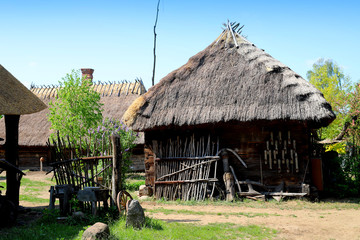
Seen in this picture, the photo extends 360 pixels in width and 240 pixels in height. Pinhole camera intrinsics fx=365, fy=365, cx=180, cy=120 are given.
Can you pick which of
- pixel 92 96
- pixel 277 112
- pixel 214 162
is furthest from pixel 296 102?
pixel 92 96

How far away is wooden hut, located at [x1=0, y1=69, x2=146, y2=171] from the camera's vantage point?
1980 centimetres

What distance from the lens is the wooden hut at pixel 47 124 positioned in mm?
19800

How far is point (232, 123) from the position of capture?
1100 cm

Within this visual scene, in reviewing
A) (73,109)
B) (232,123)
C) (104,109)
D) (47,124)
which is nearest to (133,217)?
(232,123)

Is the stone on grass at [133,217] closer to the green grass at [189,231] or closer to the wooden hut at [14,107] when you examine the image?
the green grass at [189,231]

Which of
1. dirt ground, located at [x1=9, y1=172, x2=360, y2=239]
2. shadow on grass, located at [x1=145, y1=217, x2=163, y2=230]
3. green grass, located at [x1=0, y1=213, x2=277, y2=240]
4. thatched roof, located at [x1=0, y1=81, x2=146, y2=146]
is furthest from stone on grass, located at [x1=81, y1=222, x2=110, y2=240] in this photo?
thatched roof, located at [x1=0, y1=81, x2=146, y2=146]

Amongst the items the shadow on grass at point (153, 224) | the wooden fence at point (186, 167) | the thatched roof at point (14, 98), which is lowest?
the shadow on grass at point (153, 224)

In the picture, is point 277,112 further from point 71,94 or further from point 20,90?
point 71,94

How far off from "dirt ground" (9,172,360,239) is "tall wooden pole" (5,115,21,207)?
121cm

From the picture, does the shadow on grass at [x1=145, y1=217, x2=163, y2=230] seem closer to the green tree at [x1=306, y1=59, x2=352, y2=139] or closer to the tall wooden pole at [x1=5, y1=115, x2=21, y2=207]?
the tall wooden pole at [x1=5, y1=115, x2=21, y2=207]

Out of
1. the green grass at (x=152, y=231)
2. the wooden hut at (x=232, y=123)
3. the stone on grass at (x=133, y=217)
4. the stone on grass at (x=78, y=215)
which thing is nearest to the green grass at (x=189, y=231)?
the green grass at (x=152, y=231)

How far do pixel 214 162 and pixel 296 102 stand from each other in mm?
3038

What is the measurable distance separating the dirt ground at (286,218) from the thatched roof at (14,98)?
303cm

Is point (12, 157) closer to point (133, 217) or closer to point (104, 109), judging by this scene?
point (133, 217)
